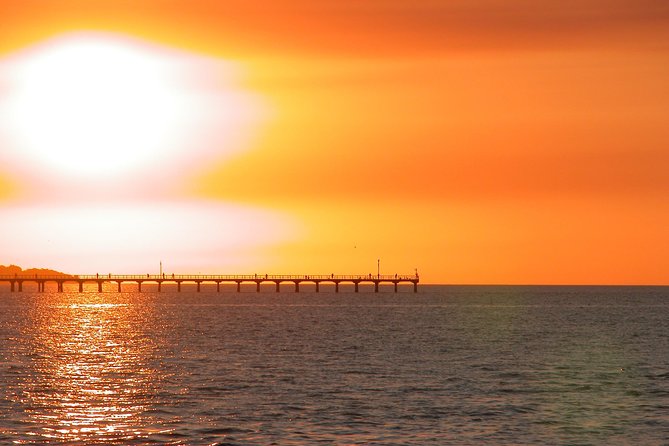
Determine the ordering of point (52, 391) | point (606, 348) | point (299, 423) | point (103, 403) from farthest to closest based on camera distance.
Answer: point (606, 348) → point (52, 391) → point (103, 403) → point (299, 423)

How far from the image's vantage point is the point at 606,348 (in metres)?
84.3

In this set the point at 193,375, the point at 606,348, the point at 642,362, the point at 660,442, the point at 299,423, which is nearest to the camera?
the point at 660,442

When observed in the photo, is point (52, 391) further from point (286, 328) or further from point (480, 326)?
point (480, 326)

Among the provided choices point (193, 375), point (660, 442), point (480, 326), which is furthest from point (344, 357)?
point (480, 326)

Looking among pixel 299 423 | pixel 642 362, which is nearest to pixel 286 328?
pixel 642 362

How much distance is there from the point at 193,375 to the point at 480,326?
64882mm

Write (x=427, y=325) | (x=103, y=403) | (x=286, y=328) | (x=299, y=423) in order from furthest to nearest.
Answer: (x=427, y=325) < (x=286, y=328) < (x=103, y=403) < (x=299, y=423)

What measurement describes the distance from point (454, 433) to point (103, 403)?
16.8m

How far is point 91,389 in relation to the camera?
53.6 meters

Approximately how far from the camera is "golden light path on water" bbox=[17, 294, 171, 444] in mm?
40750

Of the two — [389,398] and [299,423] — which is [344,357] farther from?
[299,423]

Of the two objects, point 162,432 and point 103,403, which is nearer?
point 162,432

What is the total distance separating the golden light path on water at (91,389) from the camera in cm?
4075

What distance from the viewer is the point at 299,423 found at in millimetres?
42344
